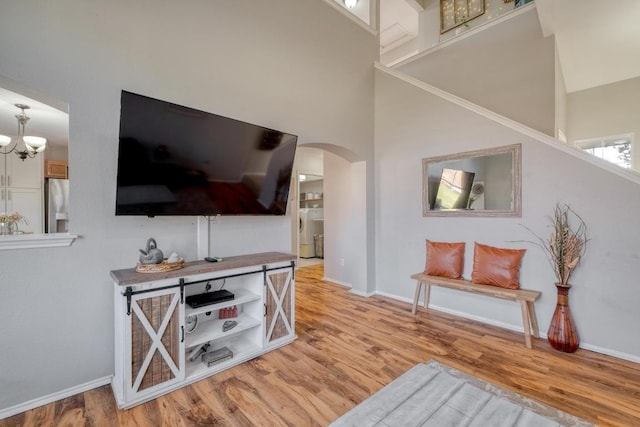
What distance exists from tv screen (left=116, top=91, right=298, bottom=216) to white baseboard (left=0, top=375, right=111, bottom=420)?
130 centimetres

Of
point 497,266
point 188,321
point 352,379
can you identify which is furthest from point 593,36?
point 188,321

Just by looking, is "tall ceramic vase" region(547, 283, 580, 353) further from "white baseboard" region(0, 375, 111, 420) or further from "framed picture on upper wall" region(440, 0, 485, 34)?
"framed picture on upper wall" region(440, 0, 485, 34)

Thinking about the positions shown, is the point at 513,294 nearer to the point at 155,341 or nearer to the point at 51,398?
the point at 155,341

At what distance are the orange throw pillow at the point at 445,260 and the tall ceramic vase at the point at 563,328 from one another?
0.93 meters

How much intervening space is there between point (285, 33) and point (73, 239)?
2.95 metres

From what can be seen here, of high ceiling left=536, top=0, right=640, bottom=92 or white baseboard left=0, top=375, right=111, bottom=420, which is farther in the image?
high ceiling left=536, top=0, right=640, bottom=92

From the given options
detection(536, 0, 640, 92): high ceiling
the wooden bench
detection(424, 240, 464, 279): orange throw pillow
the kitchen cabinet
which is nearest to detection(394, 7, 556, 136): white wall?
detection(536, 0, 640, 92): high ceiling

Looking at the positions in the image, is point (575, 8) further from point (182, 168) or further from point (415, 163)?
point (182, 168)

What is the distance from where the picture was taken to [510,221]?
3.12 meters

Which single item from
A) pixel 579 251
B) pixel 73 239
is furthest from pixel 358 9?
pixel 73 239

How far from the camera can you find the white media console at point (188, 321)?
189 cm

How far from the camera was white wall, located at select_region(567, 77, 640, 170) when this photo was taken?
4.25 meters

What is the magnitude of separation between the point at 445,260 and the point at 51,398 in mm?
3754

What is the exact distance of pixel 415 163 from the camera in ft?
→ 12.9
